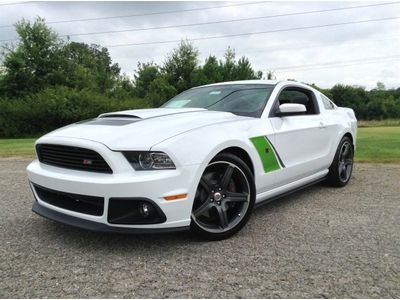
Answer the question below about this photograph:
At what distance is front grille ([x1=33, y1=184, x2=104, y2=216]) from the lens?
2785 mm

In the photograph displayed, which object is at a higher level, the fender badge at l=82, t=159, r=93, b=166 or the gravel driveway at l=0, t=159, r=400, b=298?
the fender badge at l=82, t=159, r=93, b=166

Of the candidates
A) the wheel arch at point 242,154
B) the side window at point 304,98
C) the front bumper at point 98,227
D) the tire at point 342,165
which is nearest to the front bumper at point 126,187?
the front bumper at point 98,227

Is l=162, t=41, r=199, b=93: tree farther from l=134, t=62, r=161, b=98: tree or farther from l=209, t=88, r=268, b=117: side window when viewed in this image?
l=209, t=88, r=268, b=117: side window

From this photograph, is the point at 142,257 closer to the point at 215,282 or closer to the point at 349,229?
the point at 215,282

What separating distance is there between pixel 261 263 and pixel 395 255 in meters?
1.08

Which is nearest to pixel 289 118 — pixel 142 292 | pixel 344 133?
pixel 344 133

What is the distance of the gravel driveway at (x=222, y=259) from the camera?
233 cm

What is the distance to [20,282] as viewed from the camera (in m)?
2.42

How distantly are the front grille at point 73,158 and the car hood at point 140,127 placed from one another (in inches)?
4.4

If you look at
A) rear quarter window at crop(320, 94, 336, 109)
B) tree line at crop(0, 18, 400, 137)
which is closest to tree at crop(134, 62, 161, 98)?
tree line at crop(0, 18, 400, 137)

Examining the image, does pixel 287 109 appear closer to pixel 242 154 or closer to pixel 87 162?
pixel 242 154

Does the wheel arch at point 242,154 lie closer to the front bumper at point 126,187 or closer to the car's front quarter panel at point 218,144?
the car's front quarter panel at point 218,144

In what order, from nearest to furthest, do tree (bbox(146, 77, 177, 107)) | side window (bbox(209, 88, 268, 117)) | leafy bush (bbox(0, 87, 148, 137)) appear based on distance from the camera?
side window (bbox(209, 88, 268, 117)) → leafy bush (bbox(0, 87, 148, 137)) → tree (bbox(146, 77, 177, 107))

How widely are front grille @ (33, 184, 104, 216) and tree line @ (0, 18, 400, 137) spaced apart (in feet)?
77.6
